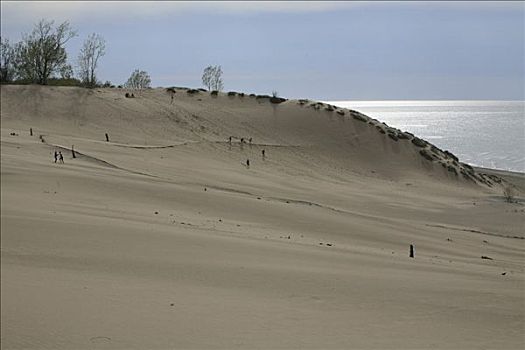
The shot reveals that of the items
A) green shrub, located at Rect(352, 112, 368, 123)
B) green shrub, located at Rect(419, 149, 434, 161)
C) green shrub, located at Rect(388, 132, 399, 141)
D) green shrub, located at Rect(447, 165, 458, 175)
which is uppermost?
green shrub, located at Rect(352, 112, 368, 123)

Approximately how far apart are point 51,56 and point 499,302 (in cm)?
3457

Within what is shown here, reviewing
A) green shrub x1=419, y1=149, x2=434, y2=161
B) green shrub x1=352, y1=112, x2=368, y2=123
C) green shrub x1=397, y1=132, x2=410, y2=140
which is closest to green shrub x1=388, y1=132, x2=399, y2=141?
green shrub x1=397, y1=132, x2=410, y2=140

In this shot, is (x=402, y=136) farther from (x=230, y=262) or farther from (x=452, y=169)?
(x=230, y=262)

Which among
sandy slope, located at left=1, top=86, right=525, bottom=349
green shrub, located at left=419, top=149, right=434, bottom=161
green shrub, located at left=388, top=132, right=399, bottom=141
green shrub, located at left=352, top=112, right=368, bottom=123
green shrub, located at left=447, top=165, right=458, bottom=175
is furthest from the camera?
green shrub, located at left=352, top=112, right=368, bottom=123

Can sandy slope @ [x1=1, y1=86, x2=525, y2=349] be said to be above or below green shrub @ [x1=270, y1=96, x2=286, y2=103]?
below

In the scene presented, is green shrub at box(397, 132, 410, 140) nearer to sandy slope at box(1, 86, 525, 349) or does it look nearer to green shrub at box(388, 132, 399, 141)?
green shrub at box(388, 132, 399, 141)

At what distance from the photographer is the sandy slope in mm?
6441

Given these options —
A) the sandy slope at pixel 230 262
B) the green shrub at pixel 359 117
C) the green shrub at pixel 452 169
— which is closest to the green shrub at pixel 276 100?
the green shrub at pixel 359 117

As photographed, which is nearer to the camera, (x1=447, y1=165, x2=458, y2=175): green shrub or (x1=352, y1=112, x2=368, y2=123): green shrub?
(x1=447, y1=165, x2=458, y2=175): green shrub

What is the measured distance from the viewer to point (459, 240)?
56.1 ft

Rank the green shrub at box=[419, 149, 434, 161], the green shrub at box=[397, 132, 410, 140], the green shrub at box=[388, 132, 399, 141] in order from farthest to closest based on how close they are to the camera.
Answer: the green shrub at box=[397, 132, 410, 140] < the green shrub at box=[388, 132, 399, 141] < the green shrub at box=[419, 149, 434, 161]

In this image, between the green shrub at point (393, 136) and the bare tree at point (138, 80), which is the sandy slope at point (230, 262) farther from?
the bare tree at point (138, 80)

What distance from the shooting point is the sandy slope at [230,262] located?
6441mm

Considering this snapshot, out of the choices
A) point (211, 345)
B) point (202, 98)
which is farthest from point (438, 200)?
point (211, 345)
